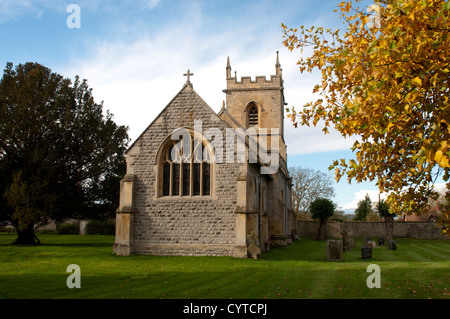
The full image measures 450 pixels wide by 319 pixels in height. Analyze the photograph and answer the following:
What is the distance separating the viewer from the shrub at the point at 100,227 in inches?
1635

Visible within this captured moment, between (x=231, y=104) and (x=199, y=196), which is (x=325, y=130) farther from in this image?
(x=231, y=104)

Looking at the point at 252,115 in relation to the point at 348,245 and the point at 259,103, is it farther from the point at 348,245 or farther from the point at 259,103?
the point at 348,245

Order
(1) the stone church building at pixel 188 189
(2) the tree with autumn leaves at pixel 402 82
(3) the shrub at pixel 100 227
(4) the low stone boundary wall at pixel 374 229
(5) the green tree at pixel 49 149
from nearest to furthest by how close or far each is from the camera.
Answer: (2) the tree with autumn leaves at pixel 402 82 → (1) the stone church building at pixel 188 189 → (5) the green tree at pixel 49 149 → (3) the shrub at pixel 100 227 → (4) the low stone boundary wall at pixel 374 229

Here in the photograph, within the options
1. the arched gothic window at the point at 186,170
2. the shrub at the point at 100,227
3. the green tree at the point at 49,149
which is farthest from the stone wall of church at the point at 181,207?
the shrub at the point at 100,227

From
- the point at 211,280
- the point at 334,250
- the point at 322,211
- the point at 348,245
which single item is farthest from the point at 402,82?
the point at 322,211

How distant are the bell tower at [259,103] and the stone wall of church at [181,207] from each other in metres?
17.0

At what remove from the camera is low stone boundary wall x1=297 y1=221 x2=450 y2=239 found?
4234cm

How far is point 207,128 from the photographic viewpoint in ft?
60.3

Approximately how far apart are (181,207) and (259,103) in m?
20.1

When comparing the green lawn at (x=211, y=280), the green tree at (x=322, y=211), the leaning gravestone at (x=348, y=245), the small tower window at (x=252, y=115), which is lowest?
the leaning gravestone at (x=348, y=245)

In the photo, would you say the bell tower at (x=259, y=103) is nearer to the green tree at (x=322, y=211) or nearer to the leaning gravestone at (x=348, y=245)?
the green tree at (x=322, y=211)

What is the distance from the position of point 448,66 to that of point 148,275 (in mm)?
9176

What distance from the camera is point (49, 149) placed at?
2358 centimetres
